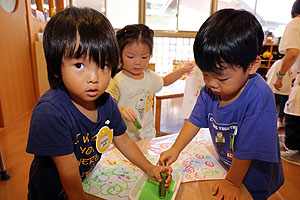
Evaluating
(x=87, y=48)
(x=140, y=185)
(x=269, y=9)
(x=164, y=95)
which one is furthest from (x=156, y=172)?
(x=269, y=9)

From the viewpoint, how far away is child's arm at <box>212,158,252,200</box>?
63 centimetres

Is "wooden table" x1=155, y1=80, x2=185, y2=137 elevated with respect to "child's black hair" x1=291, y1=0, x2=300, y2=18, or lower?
lower

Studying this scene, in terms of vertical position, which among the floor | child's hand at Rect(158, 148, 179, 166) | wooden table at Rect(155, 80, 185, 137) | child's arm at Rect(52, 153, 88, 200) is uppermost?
child's arm at Rect(52, 153, 88, 200)

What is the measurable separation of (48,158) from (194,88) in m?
1.33

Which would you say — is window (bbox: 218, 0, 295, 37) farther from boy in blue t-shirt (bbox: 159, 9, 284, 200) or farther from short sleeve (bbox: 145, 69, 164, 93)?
boy in blue t-shirt (bbox: 159, 9, 284, 200)

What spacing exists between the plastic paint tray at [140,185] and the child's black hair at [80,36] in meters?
0.35

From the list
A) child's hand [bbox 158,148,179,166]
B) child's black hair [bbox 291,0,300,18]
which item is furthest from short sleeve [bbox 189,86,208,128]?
child's black hair [bbox 291,0,300,18]

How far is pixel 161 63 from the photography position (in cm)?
521

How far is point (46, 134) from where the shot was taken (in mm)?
554


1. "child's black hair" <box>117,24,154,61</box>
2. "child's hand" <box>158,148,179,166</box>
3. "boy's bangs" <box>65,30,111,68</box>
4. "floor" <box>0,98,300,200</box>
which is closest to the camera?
"boy's bangs" <box>65,30,111,68</box>

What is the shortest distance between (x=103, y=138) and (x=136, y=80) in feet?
2.16

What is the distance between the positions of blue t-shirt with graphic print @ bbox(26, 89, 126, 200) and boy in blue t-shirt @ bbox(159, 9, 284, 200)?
34cm

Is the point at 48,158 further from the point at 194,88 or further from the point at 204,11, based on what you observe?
the point at 204,11

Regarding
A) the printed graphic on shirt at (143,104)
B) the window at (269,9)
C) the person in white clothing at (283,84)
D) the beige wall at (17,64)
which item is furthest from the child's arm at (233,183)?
the window at (269,9)
